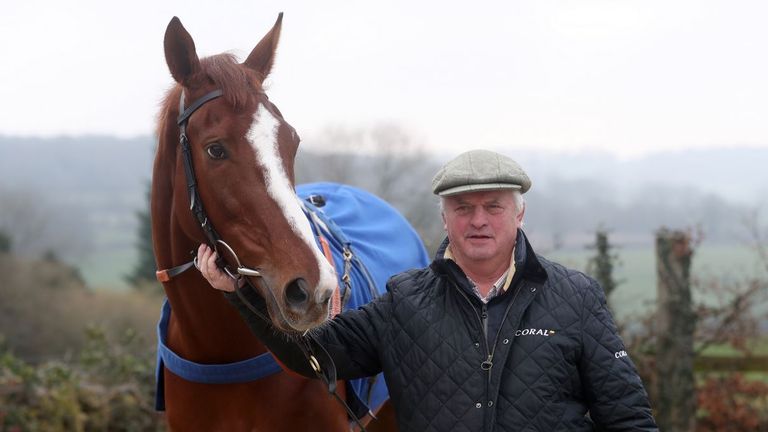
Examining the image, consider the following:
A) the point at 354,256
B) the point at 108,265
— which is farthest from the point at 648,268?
the point at 108,265

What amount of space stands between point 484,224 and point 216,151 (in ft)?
2.94

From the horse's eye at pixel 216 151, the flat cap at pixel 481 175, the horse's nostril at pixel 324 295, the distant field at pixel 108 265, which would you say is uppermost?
the horse's eye at pixel 216 151

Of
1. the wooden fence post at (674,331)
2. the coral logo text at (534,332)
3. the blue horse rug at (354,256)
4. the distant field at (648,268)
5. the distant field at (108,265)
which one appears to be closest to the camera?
the coral logo text at (534,332)

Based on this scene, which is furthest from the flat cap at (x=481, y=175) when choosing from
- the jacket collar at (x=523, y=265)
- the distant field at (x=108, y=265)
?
the distant field at (x=108, y=265)

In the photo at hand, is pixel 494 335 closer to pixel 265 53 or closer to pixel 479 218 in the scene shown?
pixel 479 218

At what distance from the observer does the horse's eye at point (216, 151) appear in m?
2.61

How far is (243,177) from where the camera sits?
257cm

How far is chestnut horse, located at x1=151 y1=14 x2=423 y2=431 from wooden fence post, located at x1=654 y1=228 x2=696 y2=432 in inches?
173

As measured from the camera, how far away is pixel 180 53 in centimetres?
279

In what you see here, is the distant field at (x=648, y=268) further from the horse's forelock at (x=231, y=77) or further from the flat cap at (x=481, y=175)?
the horse's forelock at (x=231, y=77)

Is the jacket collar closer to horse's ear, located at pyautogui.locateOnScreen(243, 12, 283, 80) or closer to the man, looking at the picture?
the man

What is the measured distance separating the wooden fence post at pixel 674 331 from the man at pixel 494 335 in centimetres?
449

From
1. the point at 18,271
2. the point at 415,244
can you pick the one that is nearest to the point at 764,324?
the point at 415,244

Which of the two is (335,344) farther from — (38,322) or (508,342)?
(38,322)
